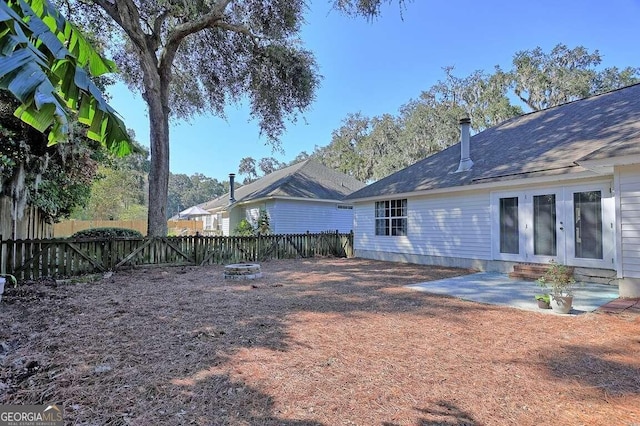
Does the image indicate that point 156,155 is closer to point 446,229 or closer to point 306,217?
point 306,217

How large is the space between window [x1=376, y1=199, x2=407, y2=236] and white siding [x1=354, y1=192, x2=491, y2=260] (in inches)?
8.8

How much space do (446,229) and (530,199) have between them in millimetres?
2780

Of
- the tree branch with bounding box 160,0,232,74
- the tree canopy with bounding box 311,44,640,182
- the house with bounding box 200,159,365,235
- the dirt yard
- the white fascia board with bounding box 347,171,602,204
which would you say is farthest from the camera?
the tree canopy with bounding box 311,44,640,182

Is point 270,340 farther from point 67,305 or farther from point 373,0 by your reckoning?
point 373,0

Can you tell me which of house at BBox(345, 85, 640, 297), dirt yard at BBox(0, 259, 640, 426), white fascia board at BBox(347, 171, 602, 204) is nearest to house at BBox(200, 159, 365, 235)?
house at BBox(345, 85, 640, 297)

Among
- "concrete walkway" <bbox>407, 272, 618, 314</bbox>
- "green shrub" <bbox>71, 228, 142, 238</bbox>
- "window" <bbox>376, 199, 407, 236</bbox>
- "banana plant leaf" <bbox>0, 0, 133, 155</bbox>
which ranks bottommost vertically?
"concrete walkway" <bbox>407, 272, 618, 314</bbox>

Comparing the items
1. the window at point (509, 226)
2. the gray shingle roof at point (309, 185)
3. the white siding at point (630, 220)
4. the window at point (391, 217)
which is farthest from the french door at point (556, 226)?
the gray shingle roof at point (309, 185)

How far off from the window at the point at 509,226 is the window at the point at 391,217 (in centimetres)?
360

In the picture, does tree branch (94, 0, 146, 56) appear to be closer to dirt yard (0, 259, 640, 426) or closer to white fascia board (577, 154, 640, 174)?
dirt yard (0, 259, 640, 426)

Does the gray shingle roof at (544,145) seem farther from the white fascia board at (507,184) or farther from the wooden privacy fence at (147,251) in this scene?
the wooden privacy fence at (147,251)

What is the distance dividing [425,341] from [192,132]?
1653 cm

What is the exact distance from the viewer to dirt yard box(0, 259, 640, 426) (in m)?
2.47

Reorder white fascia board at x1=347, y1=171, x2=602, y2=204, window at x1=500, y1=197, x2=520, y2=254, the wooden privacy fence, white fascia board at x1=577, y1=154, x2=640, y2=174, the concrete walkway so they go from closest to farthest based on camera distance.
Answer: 1. white fascia board at x1=577, y1=154, x2=640, y2=174
2. the concrete walkway
3. white fascia board at x1=347, y1=171, x2=602, y2=204
4. the wooden privacy fence
5. window at x1=500, y1=197, x2=520, y2=254

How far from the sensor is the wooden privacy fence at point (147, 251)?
782cm
